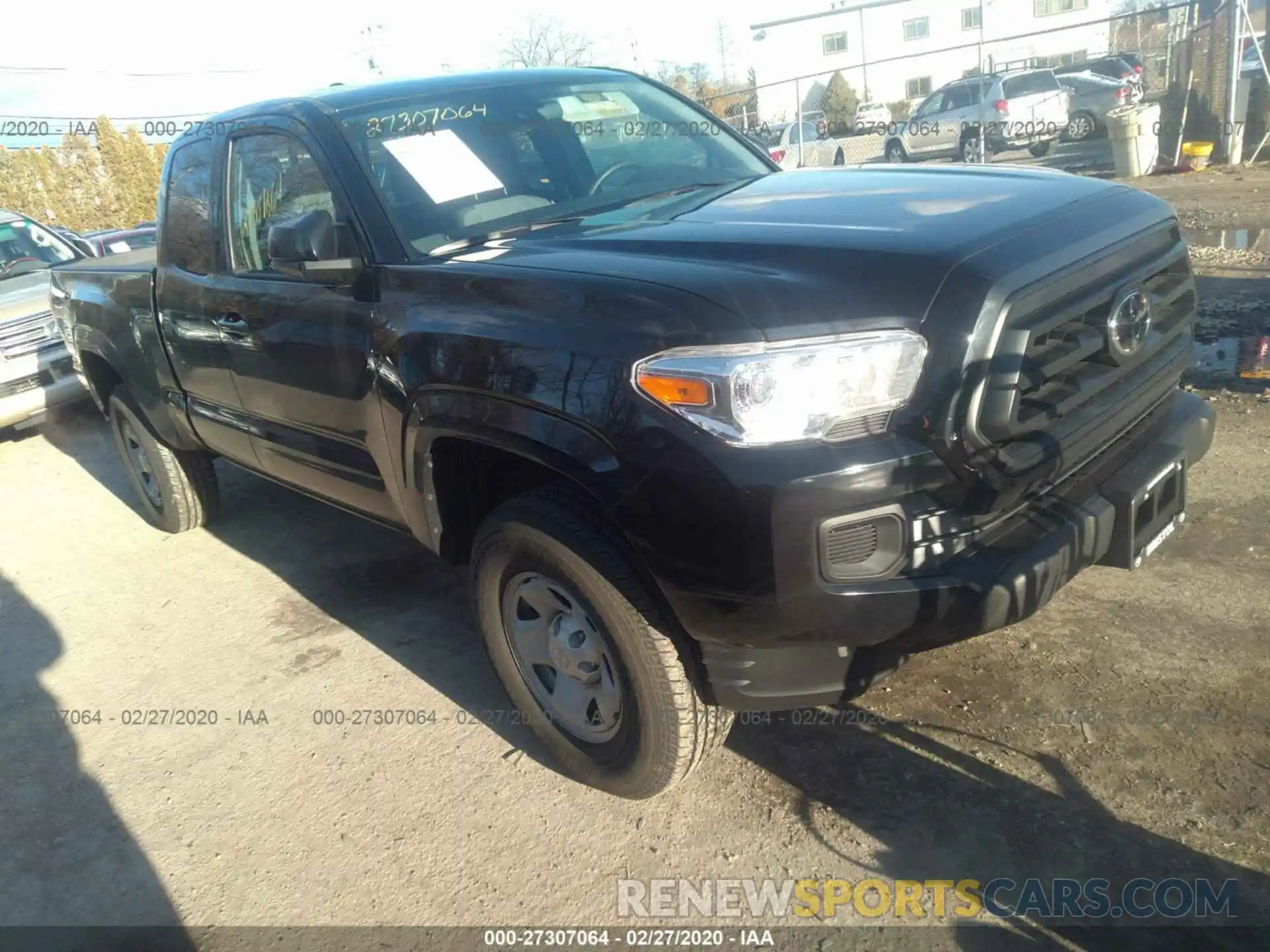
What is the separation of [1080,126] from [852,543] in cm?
1962

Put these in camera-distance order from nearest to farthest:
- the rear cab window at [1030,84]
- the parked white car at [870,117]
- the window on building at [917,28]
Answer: the rear cab window at [1030,84] → the parked white car at [870,117] → the window on building at [917,28]

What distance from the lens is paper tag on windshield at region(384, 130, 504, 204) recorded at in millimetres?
3188

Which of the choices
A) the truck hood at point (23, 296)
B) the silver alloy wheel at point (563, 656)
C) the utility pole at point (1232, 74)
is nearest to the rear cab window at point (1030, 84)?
the utility pole at point (1232, 74)

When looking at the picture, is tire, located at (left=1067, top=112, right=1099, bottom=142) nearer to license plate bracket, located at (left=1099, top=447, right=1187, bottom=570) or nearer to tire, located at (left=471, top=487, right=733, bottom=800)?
license plate bracket, located at (left=1099, top=447, right=1187, bottom=570)

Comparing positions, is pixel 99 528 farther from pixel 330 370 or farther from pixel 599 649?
pixel 599 649

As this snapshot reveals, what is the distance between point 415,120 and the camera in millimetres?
3369

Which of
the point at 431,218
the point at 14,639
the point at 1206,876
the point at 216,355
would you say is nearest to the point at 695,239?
the point at 431,218

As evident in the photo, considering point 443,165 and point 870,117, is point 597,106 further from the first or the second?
point 870,117

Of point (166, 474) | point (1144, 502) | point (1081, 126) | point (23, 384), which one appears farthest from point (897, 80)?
point (1144, 502)

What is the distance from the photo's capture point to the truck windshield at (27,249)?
27.9 ft

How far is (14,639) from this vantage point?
4.53 meters

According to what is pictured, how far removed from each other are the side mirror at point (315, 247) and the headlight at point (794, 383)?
1370 mm

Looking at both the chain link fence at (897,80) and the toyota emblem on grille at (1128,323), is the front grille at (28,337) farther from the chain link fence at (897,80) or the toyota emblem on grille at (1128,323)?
the toyota emblem on grille at (1128,323)

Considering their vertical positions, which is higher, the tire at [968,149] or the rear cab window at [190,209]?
the rear cab window at [190,209]
